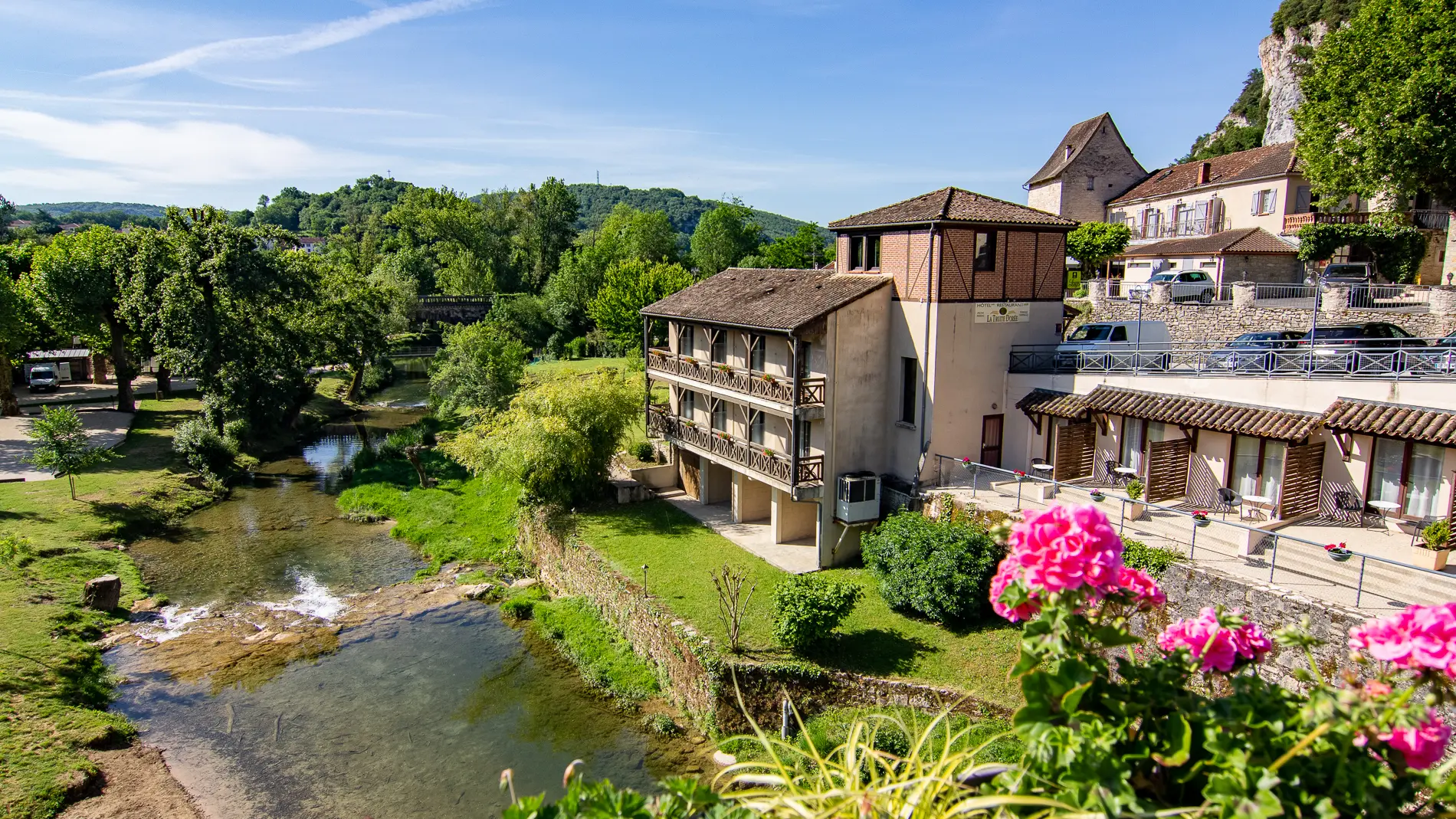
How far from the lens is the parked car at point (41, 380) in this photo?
51625mm

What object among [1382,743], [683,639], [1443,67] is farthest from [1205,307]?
[1382,743]

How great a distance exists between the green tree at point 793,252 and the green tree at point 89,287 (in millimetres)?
49152

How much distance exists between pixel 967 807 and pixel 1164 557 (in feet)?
50.1

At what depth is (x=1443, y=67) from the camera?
2759 centimetres

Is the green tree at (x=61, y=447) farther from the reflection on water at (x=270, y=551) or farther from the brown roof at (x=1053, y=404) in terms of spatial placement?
the brown roof at (x=1053, y=404)

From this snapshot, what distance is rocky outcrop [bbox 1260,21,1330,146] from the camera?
61.1 m

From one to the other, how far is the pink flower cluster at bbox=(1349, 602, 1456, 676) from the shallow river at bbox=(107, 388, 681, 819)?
15591 mm

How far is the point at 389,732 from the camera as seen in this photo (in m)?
19.6

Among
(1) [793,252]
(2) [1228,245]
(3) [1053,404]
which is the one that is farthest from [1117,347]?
(1) [793,252]

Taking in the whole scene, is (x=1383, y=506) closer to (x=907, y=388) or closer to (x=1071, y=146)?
(x=907, y=388)

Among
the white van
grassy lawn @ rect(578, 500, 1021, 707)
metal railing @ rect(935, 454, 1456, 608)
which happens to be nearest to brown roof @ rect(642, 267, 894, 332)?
the white van

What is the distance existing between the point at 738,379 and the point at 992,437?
8379mm

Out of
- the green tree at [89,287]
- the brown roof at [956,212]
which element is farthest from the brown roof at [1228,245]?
the green tree at [89,287]

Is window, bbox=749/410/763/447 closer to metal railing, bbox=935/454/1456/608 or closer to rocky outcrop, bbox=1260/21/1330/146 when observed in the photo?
metal railing, bbox=935/454/1456/608
